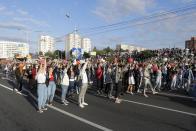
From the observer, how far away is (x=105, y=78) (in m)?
16.3

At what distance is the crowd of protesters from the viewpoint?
41.2 feet

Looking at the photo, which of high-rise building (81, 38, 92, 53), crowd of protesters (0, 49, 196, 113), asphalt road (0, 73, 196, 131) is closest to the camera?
asphalt road (0, 73, 196, 131)

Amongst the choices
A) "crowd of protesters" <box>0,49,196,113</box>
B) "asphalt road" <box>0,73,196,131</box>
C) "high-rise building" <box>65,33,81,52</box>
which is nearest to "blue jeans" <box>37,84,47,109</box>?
"crowd of protesters" <box>0,49,196,113</box>

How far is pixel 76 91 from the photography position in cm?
1803

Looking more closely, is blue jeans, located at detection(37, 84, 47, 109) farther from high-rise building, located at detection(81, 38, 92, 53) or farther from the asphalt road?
high-rise building, located at detection(81, 38, 92, 53)

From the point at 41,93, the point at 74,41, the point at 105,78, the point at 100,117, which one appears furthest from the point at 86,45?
the point at 100,117

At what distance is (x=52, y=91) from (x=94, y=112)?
2.16 meters

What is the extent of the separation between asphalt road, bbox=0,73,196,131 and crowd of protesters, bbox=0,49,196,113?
0.74 metres

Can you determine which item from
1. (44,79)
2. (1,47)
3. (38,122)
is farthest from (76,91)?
(1,47)

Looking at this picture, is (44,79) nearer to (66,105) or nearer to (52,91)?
(52,91)

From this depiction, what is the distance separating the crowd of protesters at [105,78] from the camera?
1255 centimetres

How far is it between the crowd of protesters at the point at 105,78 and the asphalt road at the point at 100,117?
744mm

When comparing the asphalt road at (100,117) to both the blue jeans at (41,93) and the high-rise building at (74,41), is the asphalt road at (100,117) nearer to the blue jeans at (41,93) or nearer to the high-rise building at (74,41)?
the blue jeans at (41,93)

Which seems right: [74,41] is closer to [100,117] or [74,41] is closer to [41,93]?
[41,93]
